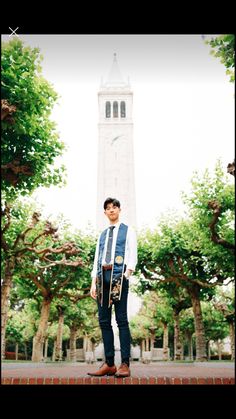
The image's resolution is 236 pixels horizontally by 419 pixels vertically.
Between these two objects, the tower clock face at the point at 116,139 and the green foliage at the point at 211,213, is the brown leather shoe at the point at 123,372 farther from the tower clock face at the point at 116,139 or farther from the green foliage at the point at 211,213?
the tower clock face at the point at 116,139

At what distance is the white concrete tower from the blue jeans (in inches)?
1621

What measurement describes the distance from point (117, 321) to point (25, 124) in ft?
17.0

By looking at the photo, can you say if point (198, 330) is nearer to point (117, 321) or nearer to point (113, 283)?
point (117, 321)

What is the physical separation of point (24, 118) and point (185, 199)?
8.41m

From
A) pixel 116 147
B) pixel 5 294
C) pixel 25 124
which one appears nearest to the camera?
pixel 25 124

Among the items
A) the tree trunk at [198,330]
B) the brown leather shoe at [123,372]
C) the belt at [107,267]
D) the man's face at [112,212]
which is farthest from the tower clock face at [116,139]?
the brown leather shoe at [123,372]

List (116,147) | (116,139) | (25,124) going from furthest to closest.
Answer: (116,139) → (116,147) → (25,124)

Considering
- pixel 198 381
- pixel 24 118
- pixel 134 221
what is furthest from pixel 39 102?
pixel 134 221

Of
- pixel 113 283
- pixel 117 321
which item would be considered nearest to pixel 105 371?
pixel 117 321

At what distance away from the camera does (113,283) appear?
531cm

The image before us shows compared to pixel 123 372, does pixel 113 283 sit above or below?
above

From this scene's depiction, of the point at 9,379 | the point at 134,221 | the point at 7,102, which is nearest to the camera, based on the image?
the point at 9,379
